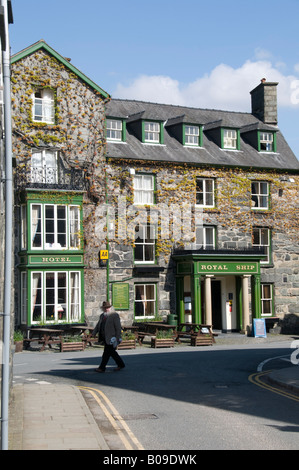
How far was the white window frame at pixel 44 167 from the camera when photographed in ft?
93.1

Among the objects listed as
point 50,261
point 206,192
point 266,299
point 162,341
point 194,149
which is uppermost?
point 194,149

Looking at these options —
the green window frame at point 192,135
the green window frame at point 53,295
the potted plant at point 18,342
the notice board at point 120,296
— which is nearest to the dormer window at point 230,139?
the green window frame at point 192,135

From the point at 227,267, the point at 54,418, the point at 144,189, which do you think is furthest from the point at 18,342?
the point at 54,418

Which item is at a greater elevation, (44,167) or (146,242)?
(44,167)

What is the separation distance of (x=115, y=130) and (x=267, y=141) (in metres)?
9.44

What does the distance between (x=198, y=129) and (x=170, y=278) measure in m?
8.57

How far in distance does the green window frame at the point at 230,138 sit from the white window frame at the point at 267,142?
1.66m

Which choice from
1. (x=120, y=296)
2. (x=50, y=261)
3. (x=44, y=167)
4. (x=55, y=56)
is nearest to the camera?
(x=50, y=261)

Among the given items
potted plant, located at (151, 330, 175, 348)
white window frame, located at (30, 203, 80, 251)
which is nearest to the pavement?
potted plant, located at (151, 330, 175, 348)

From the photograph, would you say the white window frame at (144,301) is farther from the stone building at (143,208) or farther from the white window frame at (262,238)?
the white window frame at (262,238)

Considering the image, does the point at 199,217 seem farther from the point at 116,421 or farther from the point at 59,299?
the point at 116,421

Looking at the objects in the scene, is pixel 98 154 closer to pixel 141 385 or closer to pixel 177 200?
pixel 177 200

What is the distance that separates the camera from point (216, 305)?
33188 mm

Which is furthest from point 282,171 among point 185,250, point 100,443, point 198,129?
point 100,443
